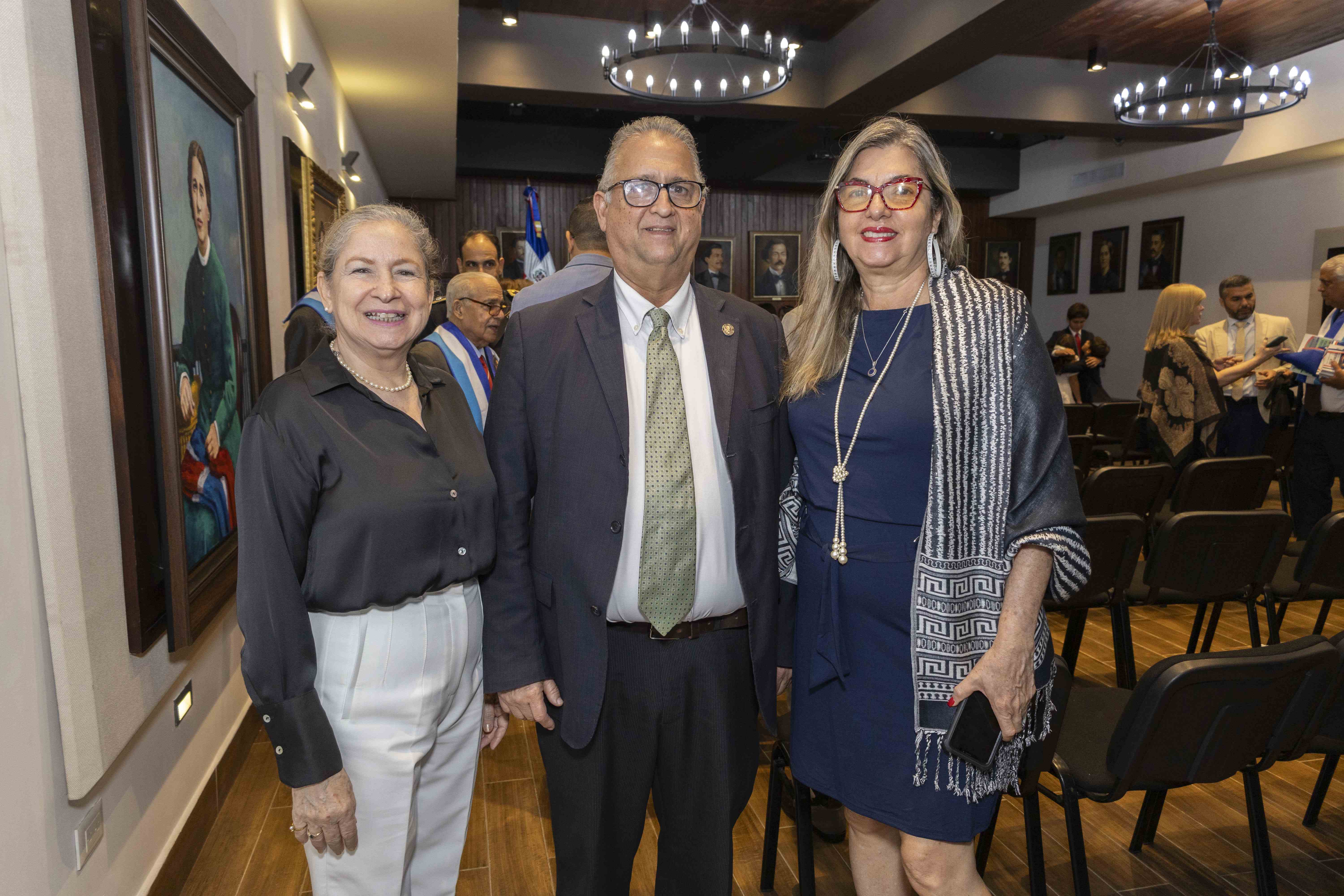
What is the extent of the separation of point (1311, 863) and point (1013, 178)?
526 inches

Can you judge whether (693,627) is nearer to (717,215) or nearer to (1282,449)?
(1282,449)

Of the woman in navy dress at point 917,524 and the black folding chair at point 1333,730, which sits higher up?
the woman in navy dress at point 917,524

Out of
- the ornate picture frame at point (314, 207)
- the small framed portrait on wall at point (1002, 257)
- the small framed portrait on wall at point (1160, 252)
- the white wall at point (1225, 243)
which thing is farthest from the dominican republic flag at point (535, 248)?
the small framed portrait on wall at point (1002, 257)

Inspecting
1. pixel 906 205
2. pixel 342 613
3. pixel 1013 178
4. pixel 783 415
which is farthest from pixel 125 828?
pixel 1013 178

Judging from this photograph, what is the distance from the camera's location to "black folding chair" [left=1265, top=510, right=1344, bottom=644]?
3176 millimetres

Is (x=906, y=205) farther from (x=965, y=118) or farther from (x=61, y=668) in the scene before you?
(x=965, y=118)

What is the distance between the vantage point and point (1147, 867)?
8.42ft

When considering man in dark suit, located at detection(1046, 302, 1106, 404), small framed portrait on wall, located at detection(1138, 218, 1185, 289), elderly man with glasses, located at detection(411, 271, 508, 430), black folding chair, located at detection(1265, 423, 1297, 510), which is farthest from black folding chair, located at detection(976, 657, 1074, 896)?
small framed portrait on wall, located at detection(1138, 218, 1185, 289)

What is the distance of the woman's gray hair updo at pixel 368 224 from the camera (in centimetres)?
159

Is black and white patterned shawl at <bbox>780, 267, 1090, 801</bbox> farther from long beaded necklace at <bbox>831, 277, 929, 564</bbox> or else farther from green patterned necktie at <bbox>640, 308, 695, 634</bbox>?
green patterned necktie at <bbox>640, 308, 695, 634</bbox>

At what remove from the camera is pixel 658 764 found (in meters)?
1.80

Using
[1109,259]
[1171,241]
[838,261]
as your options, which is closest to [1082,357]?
[1171,241]

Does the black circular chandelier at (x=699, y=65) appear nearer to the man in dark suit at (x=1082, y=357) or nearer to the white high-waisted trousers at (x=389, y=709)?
the white high-waisted trousers at (x=389, y=709)

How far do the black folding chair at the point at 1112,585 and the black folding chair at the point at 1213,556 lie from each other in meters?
0.06
